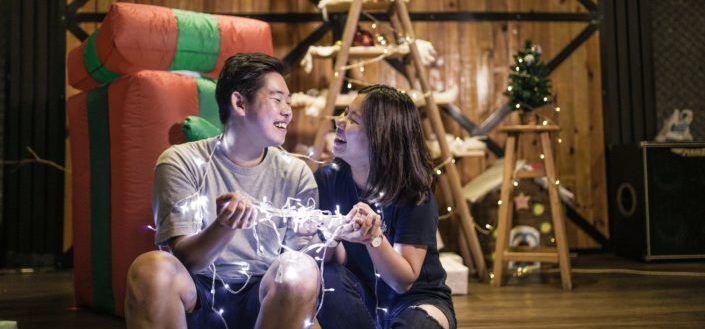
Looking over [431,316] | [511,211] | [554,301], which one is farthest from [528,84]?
[431,316]

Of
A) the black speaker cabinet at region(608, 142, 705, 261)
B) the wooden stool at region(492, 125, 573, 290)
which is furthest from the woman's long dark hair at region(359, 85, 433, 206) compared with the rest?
the black speaker cabinet at region(608, 142, 705, 261)

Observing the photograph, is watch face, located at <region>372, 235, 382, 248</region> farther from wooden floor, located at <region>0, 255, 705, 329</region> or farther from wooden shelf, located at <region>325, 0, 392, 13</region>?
wooden shelf, located at <region>325, 0, 392, 13</region>

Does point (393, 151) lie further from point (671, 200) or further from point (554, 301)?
point (671, 200)

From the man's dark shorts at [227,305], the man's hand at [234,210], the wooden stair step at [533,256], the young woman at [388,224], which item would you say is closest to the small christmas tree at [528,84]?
the wooden stair step at [533,256]

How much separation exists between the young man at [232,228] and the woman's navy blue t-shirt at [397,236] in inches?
5.4

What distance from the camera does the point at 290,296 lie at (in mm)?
1516

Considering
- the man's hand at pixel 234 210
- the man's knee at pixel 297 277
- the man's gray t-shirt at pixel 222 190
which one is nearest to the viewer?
the man's hand at pixel 234 210

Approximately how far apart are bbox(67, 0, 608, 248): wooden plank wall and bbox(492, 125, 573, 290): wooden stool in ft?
3.51

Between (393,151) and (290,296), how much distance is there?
→ 546 mm

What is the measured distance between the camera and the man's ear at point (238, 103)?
1.79 meters

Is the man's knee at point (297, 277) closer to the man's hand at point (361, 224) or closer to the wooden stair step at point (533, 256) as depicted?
the man's hand at point (361, 224)

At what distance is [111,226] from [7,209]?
2220mm

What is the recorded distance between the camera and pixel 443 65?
4.69 m

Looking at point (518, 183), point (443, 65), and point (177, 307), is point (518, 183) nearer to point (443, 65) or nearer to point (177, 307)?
point (443, 65)
